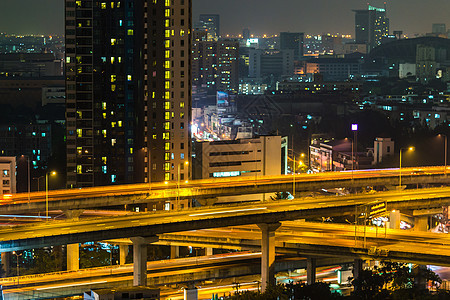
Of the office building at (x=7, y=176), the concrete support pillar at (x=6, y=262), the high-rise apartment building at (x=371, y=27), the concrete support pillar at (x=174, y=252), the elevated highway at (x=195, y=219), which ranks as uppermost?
the high-rise apartment building at (x=371, y=27)

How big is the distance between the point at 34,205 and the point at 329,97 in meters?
60.5

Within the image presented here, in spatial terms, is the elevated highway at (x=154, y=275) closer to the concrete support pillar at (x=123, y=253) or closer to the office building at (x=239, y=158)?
the concrete support pillar at (x=123, y=253)

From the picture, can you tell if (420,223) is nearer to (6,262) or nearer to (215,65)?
(6,262)

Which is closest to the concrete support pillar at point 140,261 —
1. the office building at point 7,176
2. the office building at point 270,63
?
the office building at point 7,176

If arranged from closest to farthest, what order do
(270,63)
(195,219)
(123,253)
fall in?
(195,219), (123,253), (270,63)

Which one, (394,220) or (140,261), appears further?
(394,220)

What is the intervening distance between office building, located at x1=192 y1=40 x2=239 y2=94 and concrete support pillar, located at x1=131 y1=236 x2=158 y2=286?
58636mm

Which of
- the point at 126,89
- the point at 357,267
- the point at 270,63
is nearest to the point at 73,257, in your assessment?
the point at 357,267

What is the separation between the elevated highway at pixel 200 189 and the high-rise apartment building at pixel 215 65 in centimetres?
4778

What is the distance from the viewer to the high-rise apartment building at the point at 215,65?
84.1m

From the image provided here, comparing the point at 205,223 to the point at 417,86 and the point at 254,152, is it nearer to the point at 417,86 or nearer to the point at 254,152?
the point at 254,152

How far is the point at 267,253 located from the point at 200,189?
20.5 ft

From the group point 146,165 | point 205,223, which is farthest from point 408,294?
point 146,165

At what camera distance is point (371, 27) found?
151m
